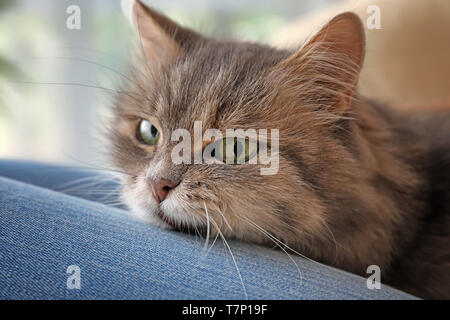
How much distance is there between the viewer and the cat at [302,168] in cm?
99

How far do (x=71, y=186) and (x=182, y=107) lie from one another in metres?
0.68

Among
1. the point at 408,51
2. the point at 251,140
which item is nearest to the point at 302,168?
the point at 251,140

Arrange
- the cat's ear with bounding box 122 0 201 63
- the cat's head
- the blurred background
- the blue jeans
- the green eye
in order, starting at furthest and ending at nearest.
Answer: the blurred background < the cat's ear with bounding box 122 0 201 63 < the green eye < the cat's head < the blue jeans

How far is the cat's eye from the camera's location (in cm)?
103

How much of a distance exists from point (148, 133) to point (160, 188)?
24cm

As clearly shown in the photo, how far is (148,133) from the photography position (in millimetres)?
1183

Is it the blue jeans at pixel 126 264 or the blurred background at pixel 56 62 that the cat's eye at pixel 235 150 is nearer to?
the blue jeans at pixel 126 264

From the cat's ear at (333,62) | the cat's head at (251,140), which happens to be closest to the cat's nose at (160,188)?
the cat's head at (251,140)

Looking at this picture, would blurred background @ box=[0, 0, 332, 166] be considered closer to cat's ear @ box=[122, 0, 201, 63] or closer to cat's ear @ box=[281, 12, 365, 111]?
cat's ear @ box=[122, 0, 201, 63]

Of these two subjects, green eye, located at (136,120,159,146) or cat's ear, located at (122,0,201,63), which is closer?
green eye, located at (136,120,159,146)

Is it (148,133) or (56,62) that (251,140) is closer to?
(148,133)

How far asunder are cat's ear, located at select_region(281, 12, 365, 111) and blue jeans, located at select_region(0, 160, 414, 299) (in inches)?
17.9

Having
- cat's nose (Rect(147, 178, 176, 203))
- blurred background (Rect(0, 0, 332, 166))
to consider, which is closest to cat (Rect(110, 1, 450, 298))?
cat's nose (Rect(147, 178, 176, 203))

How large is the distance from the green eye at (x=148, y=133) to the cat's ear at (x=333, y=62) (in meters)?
0.41
